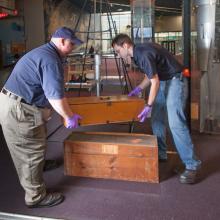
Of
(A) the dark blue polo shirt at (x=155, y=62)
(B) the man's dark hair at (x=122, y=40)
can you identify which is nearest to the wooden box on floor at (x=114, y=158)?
(A) the dark blue polo shirt at (x=155, y=62)

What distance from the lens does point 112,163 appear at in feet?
9.01

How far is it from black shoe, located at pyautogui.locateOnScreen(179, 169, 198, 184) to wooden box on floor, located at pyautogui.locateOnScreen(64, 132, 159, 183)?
231mm

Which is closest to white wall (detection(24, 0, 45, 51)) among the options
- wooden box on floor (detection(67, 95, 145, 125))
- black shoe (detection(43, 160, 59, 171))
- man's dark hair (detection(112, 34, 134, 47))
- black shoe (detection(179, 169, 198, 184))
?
wooden box on floor (detection(67, 95, 145, 125))

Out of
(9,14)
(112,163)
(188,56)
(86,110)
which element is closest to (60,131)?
(86,110)

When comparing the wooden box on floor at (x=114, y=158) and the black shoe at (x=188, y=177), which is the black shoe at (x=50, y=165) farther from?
the black shoe at (x=188, y=177)

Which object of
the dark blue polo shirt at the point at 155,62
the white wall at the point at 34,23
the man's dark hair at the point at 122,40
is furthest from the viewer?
the white wall at the point at 34,23

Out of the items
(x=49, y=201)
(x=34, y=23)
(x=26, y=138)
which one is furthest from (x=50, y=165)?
(x=34, y=23)

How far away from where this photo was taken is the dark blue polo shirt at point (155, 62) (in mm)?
2496

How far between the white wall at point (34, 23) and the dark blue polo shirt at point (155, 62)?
729 cm

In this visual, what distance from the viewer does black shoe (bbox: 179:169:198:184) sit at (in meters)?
2.67

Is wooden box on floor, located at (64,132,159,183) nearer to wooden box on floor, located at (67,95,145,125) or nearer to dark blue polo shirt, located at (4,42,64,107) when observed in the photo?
wooden box on floor, located at (67,95,145,125)

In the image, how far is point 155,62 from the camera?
2582 mm

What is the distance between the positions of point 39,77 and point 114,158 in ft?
3.37

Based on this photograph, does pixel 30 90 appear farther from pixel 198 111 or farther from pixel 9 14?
pixel 9 14
